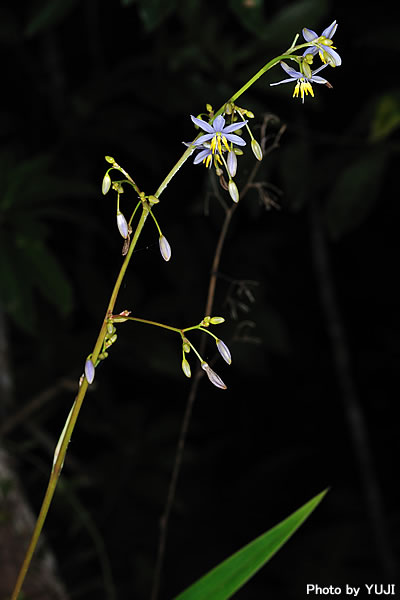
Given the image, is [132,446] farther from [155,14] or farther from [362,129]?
[155,14]

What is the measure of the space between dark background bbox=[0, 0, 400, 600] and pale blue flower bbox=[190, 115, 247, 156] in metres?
0.92

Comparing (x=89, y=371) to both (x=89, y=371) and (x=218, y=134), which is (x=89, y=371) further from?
(x=218, y=134)

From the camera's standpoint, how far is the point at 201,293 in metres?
2.21

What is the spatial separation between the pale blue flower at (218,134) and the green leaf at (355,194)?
972 mm

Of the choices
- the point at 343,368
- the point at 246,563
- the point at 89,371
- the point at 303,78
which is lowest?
the point at 246,563

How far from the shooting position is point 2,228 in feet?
4.80

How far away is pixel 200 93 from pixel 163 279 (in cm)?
114

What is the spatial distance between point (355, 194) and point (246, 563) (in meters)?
1.00

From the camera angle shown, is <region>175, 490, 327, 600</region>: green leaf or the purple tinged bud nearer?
the purple tinged bud

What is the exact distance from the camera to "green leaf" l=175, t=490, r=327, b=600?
620 mm

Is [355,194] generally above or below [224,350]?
above

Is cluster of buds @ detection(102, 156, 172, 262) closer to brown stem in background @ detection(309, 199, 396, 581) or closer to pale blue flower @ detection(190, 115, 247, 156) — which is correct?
pale blue flower @ detection(190, 115, 247, 156)

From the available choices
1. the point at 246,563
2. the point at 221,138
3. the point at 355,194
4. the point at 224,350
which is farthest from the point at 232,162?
the point at 355,194

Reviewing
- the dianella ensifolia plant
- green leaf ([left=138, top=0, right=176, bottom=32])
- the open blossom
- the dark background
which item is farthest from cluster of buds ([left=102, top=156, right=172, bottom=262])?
the dark background
